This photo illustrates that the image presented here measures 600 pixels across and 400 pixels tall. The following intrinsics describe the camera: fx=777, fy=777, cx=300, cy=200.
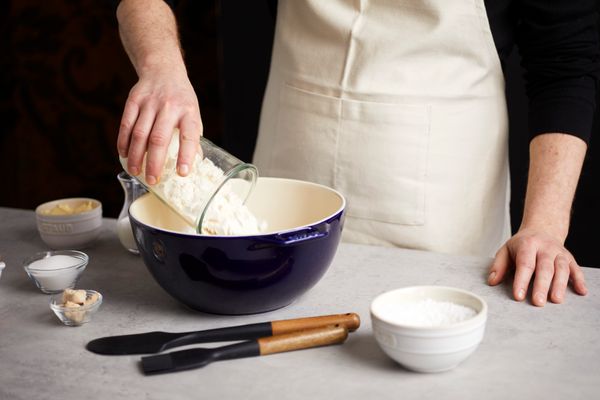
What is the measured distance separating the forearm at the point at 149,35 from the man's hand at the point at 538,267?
2.16ft

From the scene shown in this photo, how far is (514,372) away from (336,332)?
24cm

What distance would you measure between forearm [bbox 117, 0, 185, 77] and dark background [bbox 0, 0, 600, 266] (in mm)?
1120

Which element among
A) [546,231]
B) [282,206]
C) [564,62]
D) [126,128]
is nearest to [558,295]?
[546,231]

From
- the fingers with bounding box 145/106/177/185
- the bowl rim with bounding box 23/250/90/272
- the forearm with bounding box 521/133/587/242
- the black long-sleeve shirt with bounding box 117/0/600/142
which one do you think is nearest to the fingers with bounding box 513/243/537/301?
the forearm with bounding box 521/133/587/242

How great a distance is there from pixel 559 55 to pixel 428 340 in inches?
35.2

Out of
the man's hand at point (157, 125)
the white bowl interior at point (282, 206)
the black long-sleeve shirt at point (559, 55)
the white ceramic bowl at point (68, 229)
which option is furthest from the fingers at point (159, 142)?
the black long-sleeve shirt at point (559, 55)

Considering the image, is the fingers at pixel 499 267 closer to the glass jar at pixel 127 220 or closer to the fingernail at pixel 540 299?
the fingernail at pixel 540 299

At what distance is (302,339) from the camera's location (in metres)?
1.05

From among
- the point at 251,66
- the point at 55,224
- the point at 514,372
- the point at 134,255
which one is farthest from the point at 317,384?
the point at 251,66

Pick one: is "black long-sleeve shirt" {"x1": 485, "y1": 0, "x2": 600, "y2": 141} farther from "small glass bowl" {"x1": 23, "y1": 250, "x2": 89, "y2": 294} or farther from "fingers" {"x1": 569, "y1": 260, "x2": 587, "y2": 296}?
"small glass bowl" {"x1": 23, "y1": 250, "x2": 89, "y2": 294}

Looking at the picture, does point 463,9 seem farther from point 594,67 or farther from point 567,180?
Result: point 567,180

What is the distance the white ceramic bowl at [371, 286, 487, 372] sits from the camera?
3.08ft

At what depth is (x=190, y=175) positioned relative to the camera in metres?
1.15

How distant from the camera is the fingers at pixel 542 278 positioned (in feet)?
3.90
